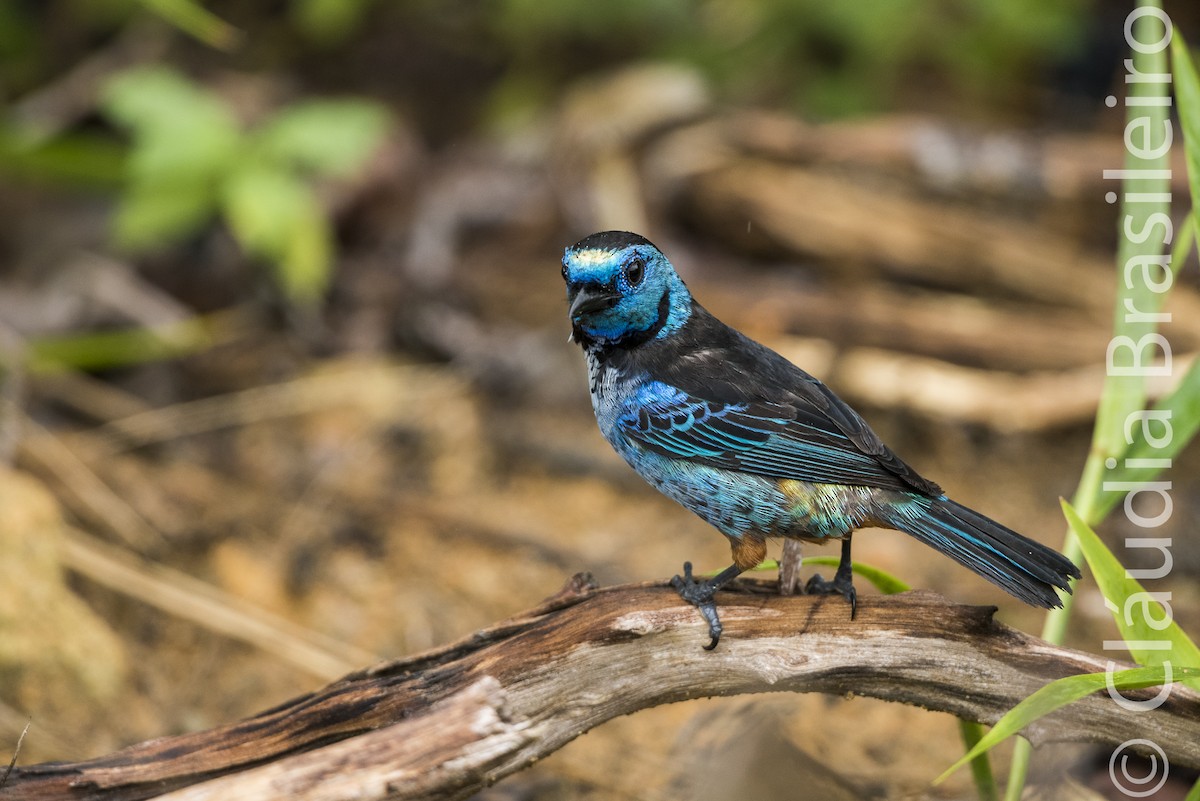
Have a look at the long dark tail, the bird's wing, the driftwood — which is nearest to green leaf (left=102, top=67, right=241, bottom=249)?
the bird's wing

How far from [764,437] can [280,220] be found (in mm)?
3673

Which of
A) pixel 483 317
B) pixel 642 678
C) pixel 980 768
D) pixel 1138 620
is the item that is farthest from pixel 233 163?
pixel 1138 620

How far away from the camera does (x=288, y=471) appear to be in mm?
6219

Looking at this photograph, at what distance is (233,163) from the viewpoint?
Result: 645 cm

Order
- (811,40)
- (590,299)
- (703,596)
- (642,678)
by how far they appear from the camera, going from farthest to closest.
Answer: (811,40) < (590,299) < (703,596) < (642,678)

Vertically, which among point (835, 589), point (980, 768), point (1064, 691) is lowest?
point (980, 768)

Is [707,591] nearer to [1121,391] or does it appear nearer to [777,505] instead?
[777,505]

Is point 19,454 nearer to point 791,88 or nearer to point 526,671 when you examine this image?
point 526,671

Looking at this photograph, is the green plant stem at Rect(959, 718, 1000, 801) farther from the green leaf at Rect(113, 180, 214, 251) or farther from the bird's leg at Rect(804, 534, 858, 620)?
the green leaf at Rect(113, 180, 214, 251)

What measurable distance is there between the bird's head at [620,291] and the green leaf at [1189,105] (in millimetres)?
1534

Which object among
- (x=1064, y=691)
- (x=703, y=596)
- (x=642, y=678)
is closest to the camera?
(x=1064, y=691)

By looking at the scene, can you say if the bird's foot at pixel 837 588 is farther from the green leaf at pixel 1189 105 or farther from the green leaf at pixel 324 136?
the green leaf at pixel 324 136

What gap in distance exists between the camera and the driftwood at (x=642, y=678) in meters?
2.93

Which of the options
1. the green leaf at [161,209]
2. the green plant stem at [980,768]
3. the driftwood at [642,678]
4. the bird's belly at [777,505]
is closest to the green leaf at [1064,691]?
the driftwood at [642,678]
